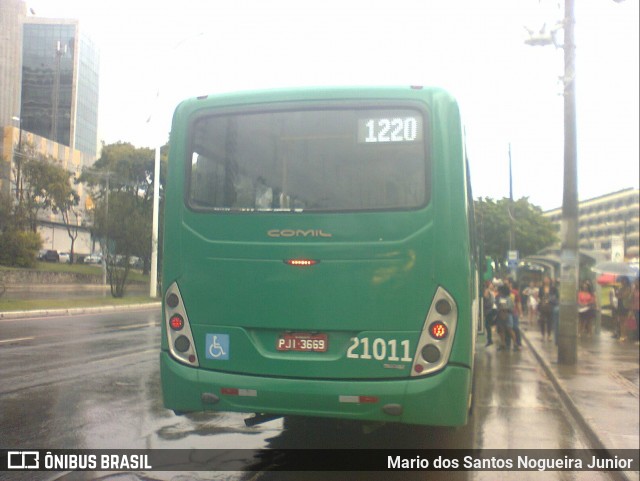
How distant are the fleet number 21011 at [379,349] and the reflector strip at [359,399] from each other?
29 cm

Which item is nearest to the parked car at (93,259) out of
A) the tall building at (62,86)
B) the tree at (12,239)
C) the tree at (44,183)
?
the tall building at (62,86)

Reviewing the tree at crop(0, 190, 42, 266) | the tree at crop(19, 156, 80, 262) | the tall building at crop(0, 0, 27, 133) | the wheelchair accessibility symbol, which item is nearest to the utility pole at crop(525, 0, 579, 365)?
the wheelchair accessibility symbol

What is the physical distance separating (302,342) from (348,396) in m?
0.54

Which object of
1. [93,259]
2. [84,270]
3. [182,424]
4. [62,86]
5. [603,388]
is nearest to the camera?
[182,424]

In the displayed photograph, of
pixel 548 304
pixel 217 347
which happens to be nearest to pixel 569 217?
pixel 548 304

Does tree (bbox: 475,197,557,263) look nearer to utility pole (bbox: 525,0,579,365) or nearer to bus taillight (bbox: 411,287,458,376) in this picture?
utility pole (bbox: 525,0,579,365)

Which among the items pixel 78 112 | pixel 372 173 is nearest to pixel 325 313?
pixel 372 173

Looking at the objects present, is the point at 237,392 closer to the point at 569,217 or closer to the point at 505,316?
the point at 569,217

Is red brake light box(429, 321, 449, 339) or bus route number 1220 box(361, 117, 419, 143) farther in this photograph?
bus route number 1220 box(361, 117, 419, 143)

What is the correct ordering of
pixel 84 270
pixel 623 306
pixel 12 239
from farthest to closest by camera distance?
pixel 84 270, pixel 12 239, pixel 623 306

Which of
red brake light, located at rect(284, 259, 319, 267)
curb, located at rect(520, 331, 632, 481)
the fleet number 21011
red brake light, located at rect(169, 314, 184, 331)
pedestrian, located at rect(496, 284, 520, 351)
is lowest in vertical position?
curb, located at rect(520, 331, 632, 481)

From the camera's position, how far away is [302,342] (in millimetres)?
5188

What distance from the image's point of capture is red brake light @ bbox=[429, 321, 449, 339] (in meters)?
5.00

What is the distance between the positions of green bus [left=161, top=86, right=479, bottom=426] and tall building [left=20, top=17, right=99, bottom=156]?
965 inches
